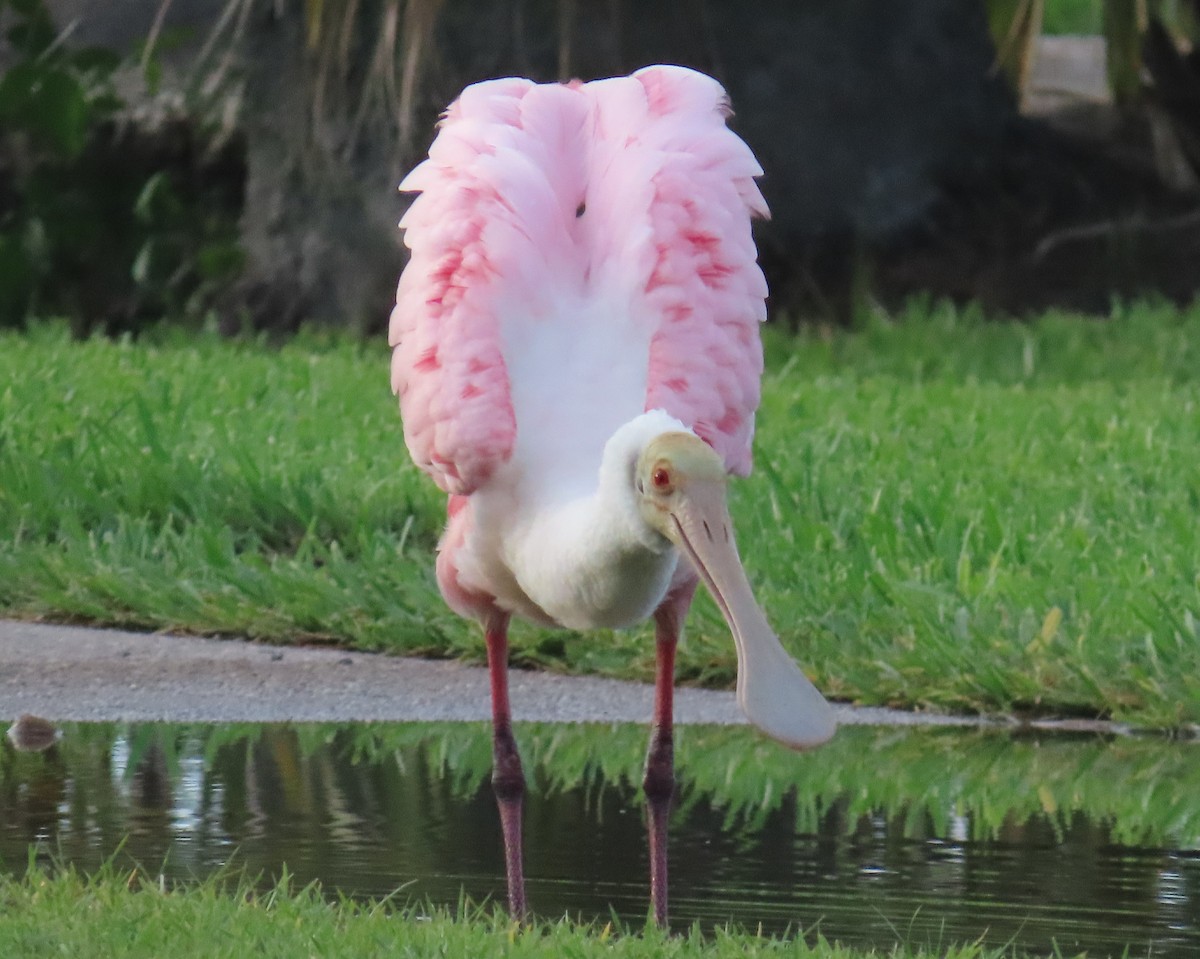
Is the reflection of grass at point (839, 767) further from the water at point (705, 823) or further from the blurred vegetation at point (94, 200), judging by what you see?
the blurred vegetation at point (94, 200)

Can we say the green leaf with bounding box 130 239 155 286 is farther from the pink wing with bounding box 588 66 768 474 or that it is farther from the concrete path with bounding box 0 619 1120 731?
the pink wing with bounding box 588 66 768 474

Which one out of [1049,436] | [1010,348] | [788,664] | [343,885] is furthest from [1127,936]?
[1010,348]

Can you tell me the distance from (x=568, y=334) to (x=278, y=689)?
5.18ft

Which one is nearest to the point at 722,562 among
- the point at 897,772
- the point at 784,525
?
the point at 897,772

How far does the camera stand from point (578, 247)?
4410 mm

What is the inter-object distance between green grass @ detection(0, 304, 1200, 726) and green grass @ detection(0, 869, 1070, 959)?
1.89 m

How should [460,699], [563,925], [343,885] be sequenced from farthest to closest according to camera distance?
1. [460,699]
2. [343,885]
3. [563,925]

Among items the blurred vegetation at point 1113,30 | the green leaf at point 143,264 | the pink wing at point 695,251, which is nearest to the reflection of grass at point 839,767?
the pink wing at point 695,251

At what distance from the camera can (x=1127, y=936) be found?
3.76 m

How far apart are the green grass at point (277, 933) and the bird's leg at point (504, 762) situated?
413 mm

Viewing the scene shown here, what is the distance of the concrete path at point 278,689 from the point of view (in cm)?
528

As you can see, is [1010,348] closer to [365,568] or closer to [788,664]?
[365,568]

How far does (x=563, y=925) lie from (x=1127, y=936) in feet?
2.93

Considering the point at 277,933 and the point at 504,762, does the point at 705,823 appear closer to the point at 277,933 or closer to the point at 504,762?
the point at 504,762
